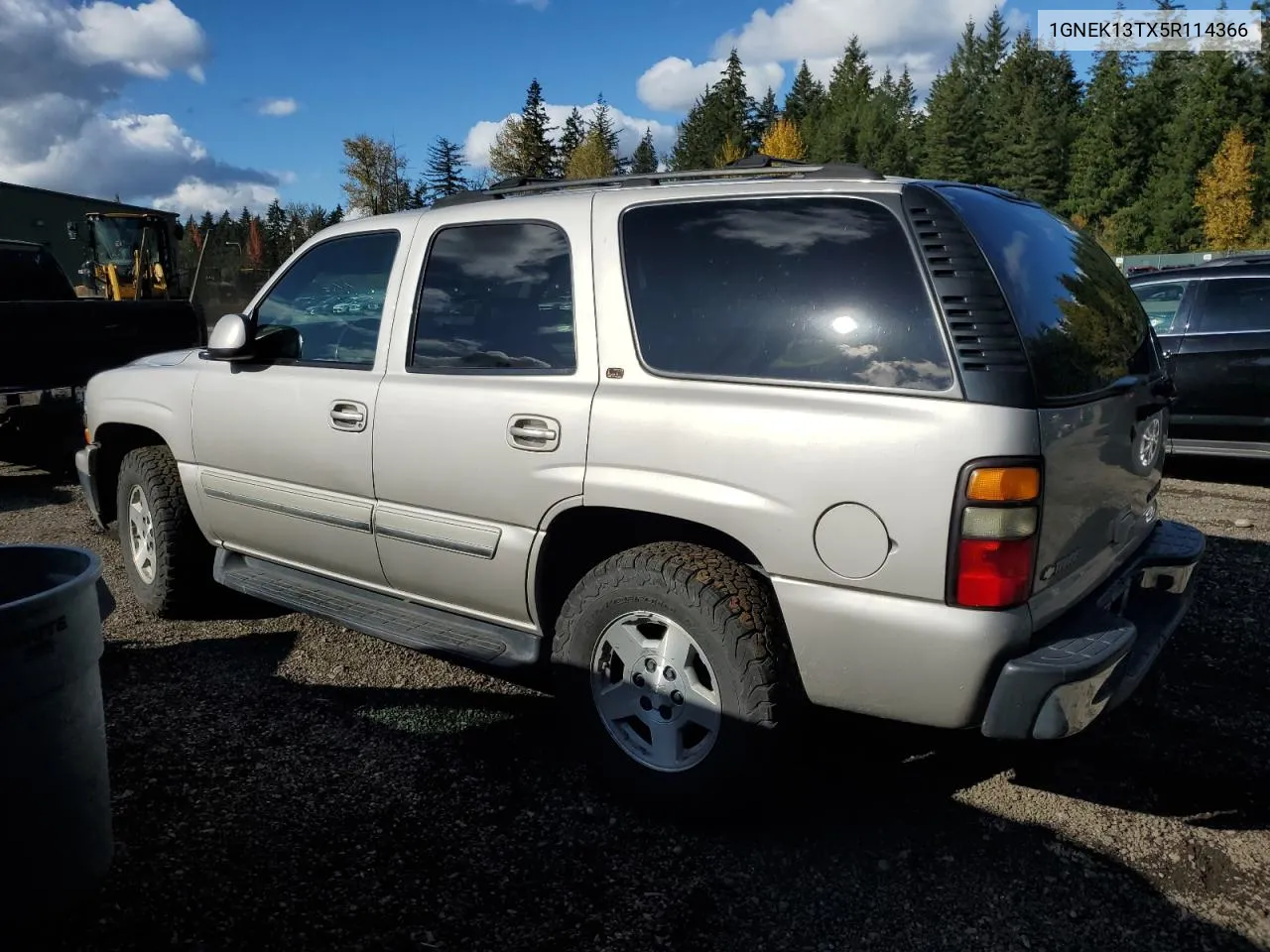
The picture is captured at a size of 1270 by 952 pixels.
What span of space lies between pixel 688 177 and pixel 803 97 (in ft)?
360

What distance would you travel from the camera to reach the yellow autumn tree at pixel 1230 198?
56688 millimetres

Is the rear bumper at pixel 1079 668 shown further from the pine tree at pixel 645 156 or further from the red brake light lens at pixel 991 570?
the pine tree at pixel 645 156

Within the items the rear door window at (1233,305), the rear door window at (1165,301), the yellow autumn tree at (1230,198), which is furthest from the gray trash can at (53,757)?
the yellow autumn tree at (1230,198)

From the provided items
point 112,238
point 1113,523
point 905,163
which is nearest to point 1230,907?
point 1113,523

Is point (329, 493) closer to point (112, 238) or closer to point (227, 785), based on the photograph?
point (227, 785)

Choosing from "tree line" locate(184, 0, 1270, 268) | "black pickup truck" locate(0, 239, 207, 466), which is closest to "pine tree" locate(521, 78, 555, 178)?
"tree line" locate(184, 0, 1270, 268)

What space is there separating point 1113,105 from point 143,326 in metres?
75.7

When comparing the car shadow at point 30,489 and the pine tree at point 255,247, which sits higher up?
the pine tree at point 255,247

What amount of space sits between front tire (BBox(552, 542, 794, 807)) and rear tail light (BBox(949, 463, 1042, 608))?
22.5 inches

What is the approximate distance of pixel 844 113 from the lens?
92.3 metres

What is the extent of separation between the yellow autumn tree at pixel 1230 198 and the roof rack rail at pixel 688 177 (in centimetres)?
6373

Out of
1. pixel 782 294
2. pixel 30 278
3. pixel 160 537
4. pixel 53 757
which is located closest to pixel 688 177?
pixel 782 294

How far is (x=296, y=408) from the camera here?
382 centimetres

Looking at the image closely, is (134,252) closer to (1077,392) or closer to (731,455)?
(731,455)
